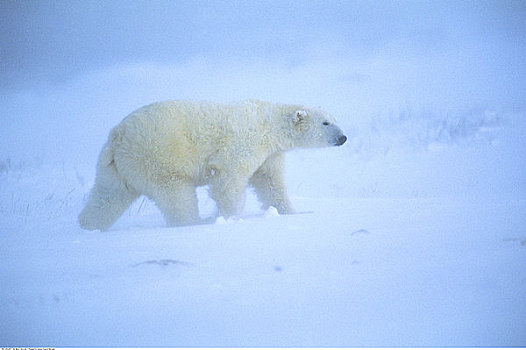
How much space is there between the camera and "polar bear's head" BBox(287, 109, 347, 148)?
5215mm

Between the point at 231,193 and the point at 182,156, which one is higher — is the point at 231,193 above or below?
below

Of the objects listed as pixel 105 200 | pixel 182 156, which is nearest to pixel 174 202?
pixel 182 156

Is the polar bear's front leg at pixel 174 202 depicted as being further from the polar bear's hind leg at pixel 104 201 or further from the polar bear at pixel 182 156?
the polar bear's hind leg at pixel 104 201

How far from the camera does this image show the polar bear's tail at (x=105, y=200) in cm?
462

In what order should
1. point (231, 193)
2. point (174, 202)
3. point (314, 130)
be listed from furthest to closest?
point (314, 130)
point (231, 193)
point (174, 202)

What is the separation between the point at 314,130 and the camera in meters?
5.30

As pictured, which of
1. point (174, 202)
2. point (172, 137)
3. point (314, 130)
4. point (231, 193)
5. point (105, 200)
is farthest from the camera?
point (314, 130)

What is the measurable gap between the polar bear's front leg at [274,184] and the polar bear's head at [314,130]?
339 millimetres

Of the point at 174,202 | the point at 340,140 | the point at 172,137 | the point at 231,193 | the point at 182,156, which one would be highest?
the point at 340,140

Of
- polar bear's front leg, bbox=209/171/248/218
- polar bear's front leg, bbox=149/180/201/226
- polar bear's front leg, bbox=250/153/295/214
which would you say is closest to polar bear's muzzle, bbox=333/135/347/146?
polar bear's front leg, bbox=250/153/295/214

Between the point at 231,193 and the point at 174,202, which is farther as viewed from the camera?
the point at 231,193

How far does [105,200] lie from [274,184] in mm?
1887

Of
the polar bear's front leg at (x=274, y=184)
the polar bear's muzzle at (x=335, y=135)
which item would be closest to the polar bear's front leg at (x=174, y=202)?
the polar bear's front leg at (x=274, y=184)

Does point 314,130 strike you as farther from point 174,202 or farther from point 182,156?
point 174,202
